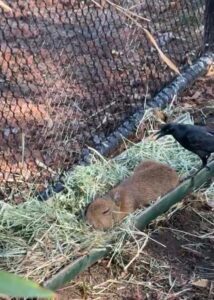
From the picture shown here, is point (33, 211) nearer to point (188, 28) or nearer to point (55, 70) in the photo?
point (55, 70)

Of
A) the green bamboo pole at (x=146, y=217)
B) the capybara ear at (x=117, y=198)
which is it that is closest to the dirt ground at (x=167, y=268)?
the green bamboo pole at (x=146, y=217)

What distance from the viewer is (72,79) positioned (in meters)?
5.07

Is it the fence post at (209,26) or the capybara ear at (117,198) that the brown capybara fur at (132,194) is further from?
the fence post at (209,26)

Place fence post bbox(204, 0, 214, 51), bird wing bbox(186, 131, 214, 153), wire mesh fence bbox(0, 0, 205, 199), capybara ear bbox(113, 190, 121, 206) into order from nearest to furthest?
capybara ear bbox(113, 190, 121, 206)
bird wing bbox(186, 131, 214, 153)
wire mesh fence bbox(0, 0, 205, 199)
fence post bbox(204, 0, 214, 51)

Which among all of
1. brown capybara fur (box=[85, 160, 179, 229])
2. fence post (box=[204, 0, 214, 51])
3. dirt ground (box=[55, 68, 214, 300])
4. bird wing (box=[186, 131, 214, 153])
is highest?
fence post (box=[204, 0, 214, 51])

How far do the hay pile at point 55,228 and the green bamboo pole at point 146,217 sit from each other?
48 millimetres

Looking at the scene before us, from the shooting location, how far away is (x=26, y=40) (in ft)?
19.3

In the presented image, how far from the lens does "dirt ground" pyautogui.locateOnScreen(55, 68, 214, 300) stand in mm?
2781

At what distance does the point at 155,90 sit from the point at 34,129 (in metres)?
1.25

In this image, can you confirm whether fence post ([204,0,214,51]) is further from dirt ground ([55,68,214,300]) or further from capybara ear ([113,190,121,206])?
capybara ear ([113,190,121,206])

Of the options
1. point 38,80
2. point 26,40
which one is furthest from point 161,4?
point 38,80

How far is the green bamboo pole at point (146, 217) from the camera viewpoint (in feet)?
8.71

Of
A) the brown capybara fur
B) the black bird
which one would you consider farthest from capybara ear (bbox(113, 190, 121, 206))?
the black bird

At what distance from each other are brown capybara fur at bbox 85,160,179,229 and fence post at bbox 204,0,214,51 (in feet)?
8.49
